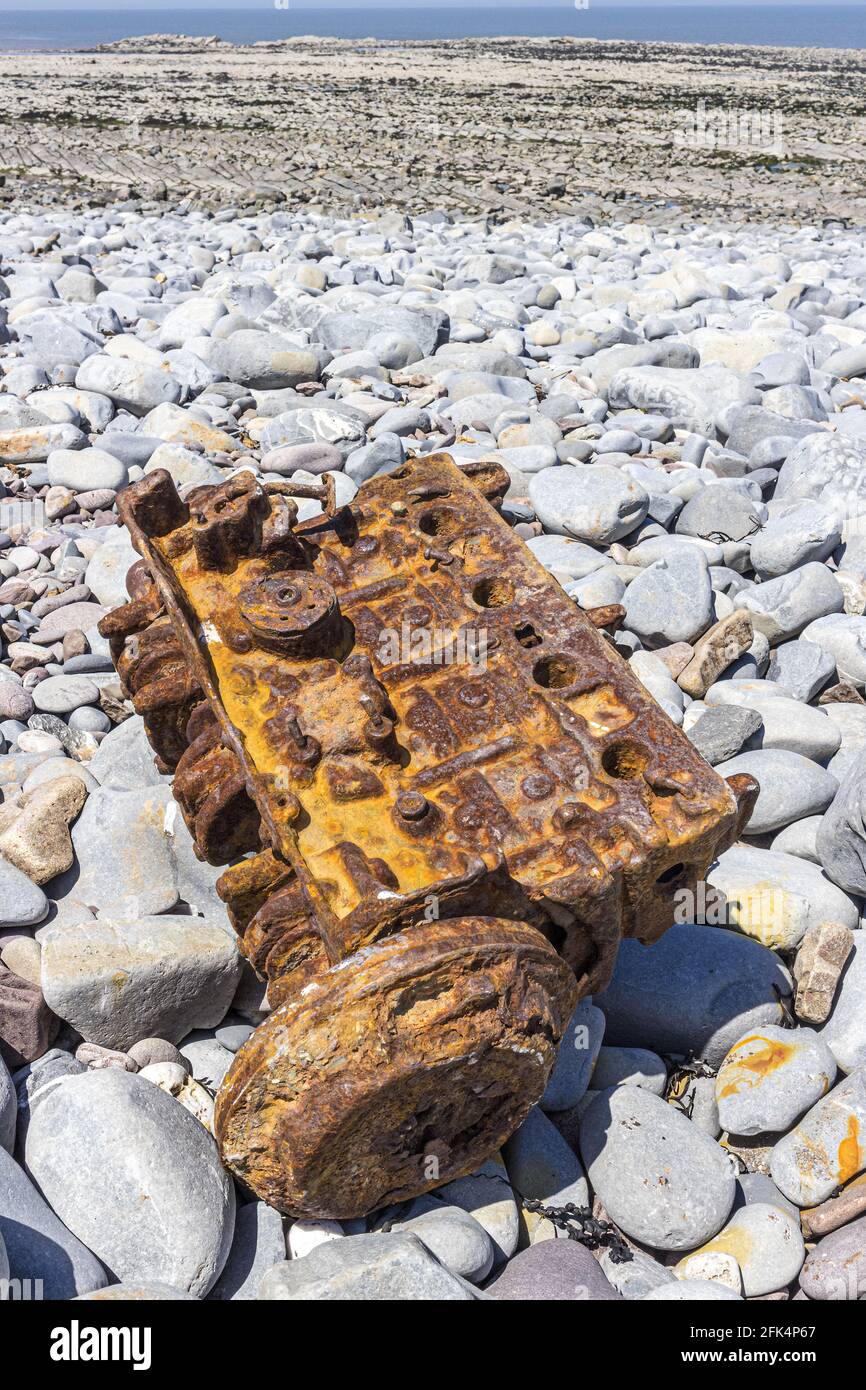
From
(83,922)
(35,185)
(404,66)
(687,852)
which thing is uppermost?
(404,66)

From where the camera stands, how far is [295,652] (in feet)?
10.7

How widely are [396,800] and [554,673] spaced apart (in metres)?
0.75

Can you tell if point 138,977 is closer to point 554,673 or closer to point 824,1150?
point 554,673

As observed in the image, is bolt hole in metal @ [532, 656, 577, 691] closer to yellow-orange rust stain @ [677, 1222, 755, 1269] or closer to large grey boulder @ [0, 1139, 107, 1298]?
yellow-orange rust stain @ [677, 1222, 755, 1269]

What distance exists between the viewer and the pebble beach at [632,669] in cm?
275

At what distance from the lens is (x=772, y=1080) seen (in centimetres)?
315

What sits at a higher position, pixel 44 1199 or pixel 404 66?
pixel 404 66

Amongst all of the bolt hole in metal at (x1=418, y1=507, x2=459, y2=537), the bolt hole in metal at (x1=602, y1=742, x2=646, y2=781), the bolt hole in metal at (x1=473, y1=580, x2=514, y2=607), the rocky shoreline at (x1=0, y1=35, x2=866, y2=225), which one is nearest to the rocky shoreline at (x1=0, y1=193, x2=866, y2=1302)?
the bolt hole in metal at (x1=602, y1=742, x2=646, y2=781)

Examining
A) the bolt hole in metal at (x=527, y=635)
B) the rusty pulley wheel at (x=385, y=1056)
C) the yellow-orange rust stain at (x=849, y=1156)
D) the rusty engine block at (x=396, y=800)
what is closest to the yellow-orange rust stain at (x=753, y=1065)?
the yellow-orange rust stain at (x=849, y=1156)

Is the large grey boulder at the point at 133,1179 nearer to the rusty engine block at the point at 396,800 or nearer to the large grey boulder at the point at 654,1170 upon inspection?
the rusty engine block at the point at 396,800

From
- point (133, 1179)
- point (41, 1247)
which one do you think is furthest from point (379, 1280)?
point (41, 1247)

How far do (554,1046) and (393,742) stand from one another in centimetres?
96

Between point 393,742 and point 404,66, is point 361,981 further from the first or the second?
point 404,66

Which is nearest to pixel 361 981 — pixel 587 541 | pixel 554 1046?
pixel 554 1046
